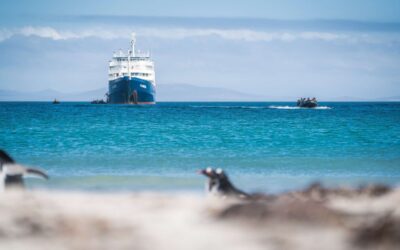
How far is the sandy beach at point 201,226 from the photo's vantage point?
22.1 feet

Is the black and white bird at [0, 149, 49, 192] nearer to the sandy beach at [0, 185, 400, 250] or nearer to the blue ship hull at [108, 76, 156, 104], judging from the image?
the sandy beach at [0, 185, 400, 250]

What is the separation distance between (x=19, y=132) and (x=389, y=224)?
2730cm

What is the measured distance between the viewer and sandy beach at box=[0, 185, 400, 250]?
22.1 feet

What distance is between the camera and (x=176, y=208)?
8.98 metres

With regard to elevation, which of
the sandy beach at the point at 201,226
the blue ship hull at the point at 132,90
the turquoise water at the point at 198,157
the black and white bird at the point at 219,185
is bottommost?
the turquoise water at the point at 198,157

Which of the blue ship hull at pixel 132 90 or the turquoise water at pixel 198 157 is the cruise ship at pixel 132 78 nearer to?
the blue ship hull at pixel 132 90

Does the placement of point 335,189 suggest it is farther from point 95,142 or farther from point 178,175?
point 95,142

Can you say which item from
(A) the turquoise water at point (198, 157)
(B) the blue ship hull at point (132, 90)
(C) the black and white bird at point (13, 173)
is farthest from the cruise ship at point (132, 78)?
(C) the black and white bird at point (13, 173)

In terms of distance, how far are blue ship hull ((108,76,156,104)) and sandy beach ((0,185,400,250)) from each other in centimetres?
9265

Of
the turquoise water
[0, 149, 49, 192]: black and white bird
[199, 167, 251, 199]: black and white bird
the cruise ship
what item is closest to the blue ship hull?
the cruise ship

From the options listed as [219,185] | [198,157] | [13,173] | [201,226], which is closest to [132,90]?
[198,157]

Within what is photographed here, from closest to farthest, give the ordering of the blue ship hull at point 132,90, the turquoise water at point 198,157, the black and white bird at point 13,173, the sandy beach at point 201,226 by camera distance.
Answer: the sandy beach at point 201,226 → the black and white bird at point 13,173 → the turquoise water at point 198,157 → the blue ship hull at point 132,90

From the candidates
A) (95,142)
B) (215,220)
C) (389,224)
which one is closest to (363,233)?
(389,224)

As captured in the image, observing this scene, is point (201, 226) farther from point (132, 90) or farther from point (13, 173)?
point (132, 90)
